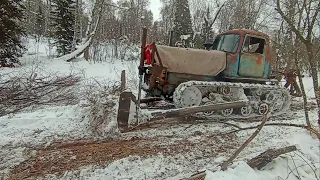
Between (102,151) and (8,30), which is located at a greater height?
(8,30)

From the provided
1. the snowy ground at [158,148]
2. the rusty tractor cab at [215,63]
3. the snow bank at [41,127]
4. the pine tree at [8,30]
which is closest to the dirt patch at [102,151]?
the snowy ground at [158,148]

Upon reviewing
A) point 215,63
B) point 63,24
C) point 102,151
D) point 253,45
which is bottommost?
point 102,151

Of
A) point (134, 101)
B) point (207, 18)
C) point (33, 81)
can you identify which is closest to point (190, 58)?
point (134, 101)

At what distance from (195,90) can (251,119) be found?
1766 millimetres

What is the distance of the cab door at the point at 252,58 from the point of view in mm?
7443

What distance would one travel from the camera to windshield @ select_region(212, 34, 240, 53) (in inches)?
295

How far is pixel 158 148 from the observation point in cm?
473

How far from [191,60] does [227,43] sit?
164 cm

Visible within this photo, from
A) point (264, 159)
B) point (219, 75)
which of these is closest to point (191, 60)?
point (219, 75)

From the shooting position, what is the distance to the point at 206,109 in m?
6.07

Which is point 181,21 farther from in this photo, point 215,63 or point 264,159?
point 264,159

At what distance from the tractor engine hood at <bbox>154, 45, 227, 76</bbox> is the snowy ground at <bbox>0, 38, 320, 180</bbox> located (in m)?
1.44

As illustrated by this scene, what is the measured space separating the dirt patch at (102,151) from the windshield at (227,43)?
9.82ft

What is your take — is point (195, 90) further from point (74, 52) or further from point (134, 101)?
point (74, 52)
